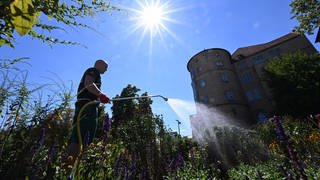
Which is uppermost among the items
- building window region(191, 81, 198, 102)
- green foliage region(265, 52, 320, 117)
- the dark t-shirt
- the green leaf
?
building window region(191, 81, 198, 102)

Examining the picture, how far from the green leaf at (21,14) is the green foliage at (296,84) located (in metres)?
25.1

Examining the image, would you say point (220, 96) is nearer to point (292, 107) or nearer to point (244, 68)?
point (244, 68)

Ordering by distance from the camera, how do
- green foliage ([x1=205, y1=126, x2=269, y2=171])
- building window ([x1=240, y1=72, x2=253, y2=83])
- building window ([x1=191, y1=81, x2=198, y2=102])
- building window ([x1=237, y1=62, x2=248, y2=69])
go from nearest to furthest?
green foliage ([x1=205, y1=126, x2=269, y2=171]) → building window ([x1=240, y1=72, x2=253, y2=83]) → building window ([x1=237, y1=62, x2=248, y2=69]) → building window ([x1=191, y1=81, x2=198, y2=102])

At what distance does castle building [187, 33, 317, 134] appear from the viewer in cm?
2917

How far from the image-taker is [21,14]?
572mm

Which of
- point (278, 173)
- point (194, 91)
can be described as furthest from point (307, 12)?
point (194, 91)

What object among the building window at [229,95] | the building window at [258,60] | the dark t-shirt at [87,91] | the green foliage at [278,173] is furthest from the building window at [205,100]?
the dark t-shirt at [87,91]

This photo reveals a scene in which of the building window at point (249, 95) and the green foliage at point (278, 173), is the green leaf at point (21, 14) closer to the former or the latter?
the green foliage at point (278, 173)

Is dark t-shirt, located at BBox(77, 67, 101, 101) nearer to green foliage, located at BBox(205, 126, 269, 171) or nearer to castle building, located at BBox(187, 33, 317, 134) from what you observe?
green foliage, located at BBox(205, 126, 269, 171)

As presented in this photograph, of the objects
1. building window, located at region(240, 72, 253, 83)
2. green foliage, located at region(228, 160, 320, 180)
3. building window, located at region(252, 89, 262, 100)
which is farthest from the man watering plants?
building window, located at region(240, 72, 253, 83)

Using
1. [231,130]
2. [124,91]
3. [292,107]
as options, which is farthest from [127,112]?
[292,107]

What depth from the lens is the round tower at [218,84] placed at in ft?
96.2

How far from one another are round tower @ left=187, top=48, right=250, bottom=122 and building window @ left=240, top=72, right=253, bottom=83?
859 millimetres

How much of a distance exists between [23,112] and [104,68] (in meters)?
2.26
